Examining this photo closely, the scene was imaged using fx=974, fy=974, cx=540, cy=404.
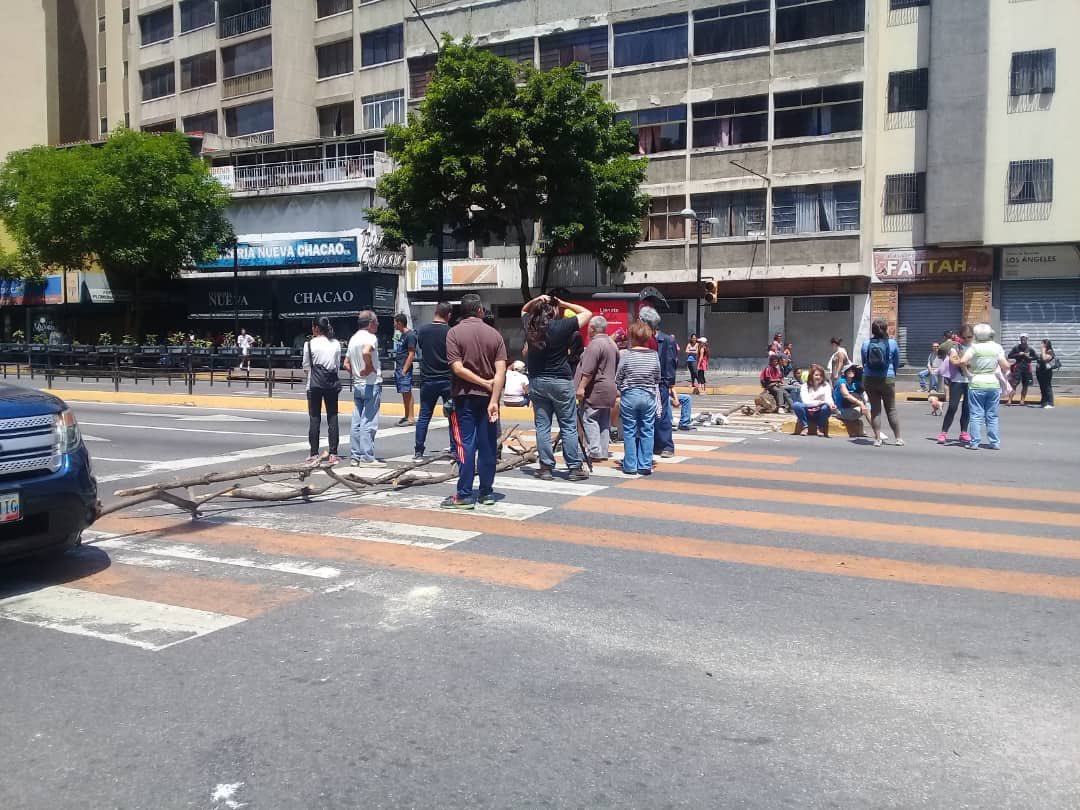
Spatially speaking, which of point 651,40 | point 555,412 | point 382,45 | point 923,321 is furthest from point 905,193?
point 555,412

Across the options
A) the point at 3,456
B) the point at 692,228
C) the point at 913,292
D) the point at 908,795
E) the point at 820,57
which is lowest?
the point at 908,795

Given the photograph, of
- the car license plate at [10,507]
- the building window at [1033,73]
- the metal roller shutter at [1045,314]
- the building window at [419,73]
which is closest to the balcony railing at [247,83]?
the building window at [419,73]

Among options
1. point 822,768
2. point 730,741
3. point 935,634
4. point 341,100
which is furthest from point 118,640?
point 341,100

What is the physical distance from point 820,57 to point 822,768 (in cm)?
3398

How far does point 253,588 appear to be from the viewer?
6.04m

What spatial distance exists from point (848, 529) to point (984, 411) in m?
6.52

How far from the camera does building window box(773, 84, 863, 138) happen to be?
110 feet

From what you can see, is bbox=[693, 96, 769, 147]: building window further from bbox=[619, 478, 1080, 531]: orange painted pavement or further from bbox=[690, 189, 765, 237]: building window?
bbox=[619, 478, 1080, 531]: orange painted pavement

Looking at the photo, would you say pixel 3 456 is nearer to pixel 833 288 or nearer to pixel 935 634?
pixel 935 634

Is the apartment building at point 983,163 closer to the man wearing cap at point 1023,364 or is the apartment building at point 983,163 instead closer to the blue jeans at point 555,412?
the man wearing cap at point 1023,364

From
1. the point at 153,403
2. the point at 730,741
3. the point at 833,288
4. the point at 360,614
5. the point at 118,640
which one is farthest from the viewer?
the point at 833,288

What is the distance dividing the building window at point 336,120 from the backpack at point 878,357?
37376 millimetres

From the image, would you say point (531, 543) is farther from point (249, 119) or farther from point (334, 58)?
point (249, 119)

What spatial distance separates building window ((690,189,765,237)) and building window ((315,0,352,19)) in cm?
2059
